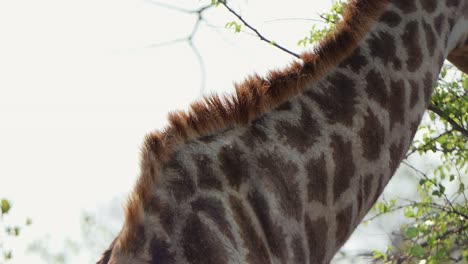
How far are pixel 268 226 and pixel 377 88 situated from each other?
0.77 m

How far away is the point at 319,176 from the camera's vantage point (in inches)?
137

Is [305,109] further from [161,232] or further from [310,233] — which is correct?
[161,232]

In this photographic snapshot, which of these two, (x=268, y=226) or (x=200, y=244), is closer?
(x=200, y=244)

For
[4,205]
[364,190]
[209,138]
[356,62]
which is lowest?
[364,190]

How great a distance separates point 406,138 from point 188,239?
45.3 inches

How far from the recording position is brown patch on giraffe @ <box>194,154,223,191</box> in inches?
126


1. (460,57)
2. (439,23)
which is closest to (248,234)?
(439,23)

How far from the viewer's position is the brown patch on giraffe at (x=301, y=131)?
135 inches

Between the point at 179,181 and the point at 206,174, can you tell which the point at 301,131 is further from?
the point at 179,181

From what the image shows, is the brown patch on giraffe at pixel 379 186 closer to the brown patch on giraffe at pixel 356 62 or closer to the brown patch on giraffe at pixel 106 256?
the brown patch on giraffe at pixel 356 62

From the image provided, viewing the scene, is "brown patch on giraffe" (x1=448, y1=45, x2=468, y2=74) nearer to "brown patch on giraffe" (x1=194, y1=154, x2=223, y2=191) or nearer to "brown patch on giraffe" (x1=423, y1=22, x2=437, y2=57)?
"brown patch on giraffe" (x1=423, y1=22, x2=437, y2=57)

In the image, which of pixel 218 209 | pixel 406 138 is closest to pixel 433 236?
pixel 406 138

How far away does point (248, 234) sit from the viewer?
324 cm

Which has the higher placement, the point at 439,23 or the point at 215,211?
the point at 439,23
